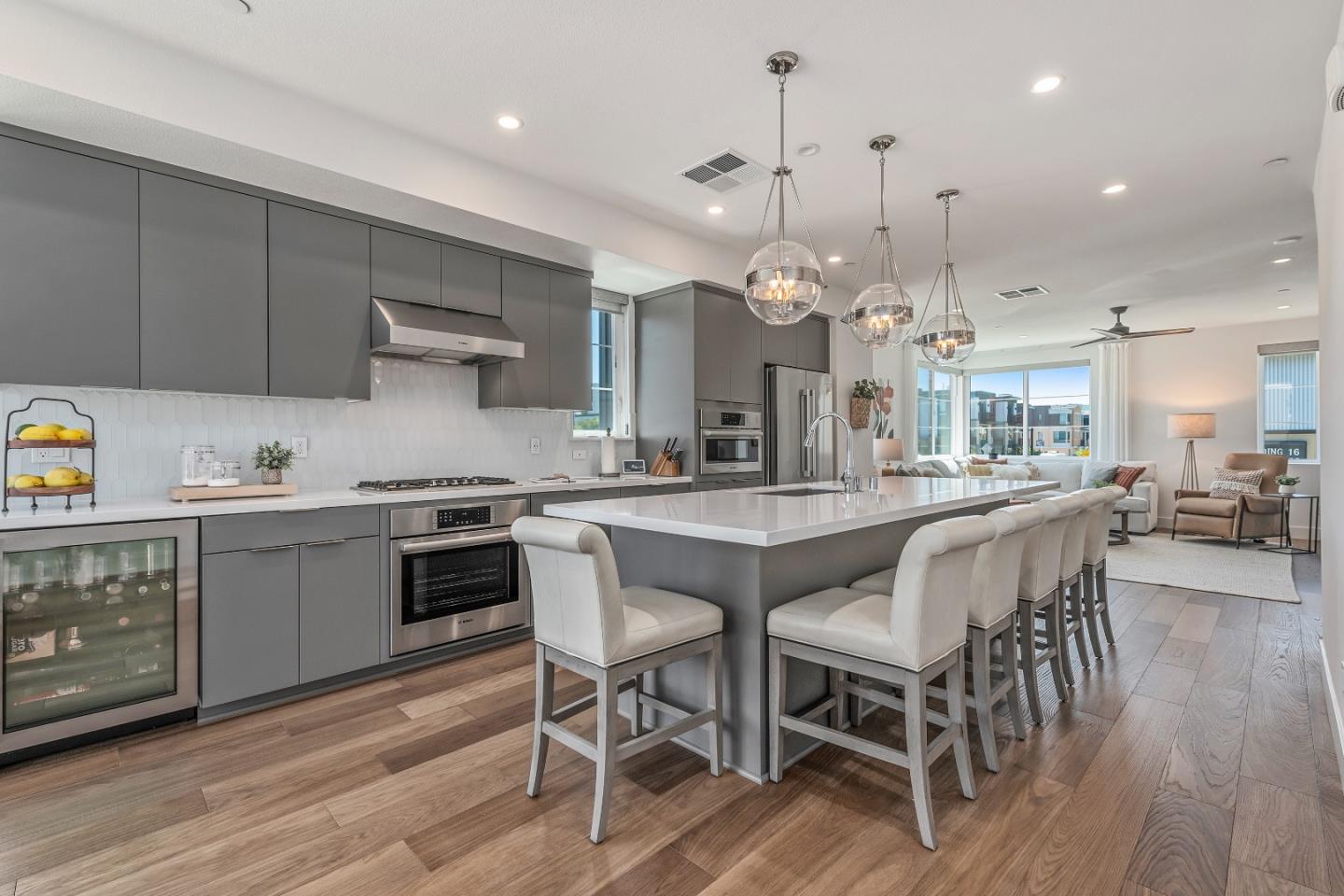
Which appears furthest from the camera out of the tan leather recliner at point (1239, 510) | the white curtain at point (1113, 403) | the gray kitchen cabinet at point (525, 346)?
the white curtain at point (1113, 403)

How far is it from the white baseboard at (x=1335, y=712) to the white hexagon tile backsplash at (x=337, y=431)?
4.00m

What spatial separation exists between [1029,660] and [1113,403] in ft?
25.7

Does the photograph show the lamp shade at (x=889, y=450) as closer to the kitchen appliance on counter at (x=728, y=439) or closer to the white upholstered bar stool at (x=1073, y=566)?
the kitchen appliance on counter at (x=728, y=439)

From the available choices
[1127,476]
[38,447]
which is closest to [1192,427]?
[1127,476]

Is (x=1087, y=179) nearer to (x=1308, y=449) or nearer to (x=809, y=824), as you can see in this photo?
(x=809, y=824)

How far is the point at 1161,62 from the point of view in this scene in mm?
2539

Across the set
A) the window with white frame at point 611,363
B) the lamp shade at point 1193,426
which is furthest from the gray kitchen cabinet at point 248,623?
the lamp shade at point 1193,426

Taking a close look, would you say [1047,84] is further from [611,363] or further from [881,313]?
[611,363]

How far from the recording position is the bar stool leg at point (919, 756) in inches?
70.5

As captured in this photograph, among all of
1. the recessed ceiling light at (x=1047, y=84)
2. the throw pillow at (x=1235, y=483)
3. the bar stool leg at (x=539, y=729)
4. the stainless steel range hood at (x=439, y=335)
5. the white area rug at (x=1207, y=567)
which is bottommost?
the white area rug at (x=1207, y=567)

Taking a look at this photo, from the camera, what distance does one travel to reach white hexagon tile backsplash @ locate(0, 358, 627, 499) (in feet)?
9.41

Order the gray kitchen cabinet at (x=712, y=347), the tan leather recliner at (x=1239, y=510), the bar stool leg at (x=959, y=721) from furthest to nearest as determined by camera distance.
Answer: the tan leather recliner at (x=1239, y=510)
the gray kitchen cabinet at (x=712, y=347)
the bar stool leg at (x=959, y=721)

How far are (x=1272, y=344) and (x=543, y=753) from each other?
9.73 meters

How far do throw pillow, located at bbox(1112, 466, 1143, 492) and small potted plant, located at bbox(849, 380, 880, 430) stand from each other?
142 inches
